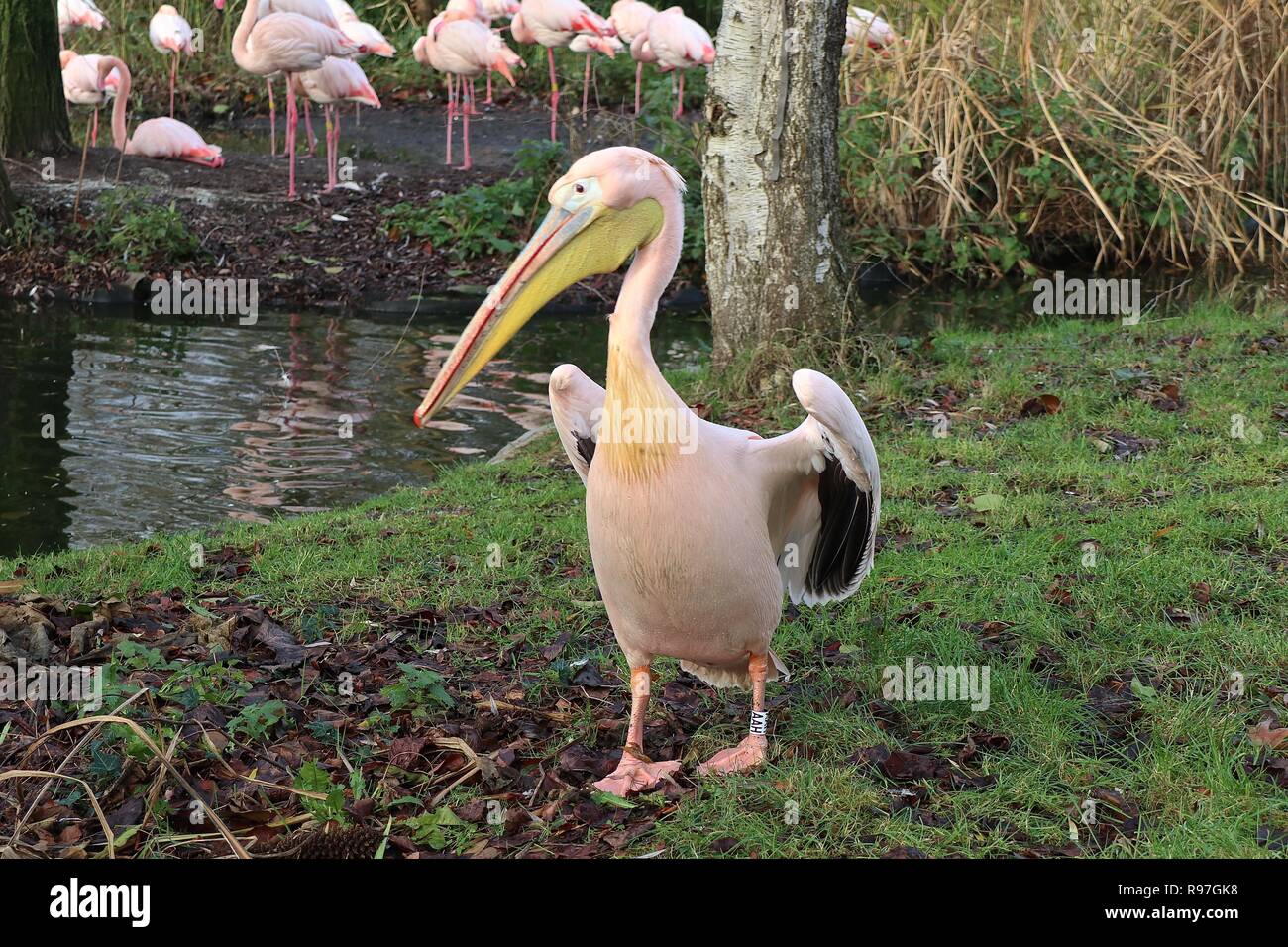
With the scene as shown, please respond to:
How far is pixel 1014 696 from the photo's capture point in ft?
12.8

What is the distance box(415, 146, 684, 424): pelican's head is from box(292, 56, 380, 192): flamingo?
1049cm

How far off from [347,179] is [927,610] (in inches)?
414

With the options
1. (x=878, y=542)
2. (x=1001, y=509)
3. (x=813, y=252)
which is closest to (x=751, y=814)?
(x=878, y=542)

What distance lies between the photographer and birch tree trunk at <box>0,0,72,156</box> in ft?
40.4

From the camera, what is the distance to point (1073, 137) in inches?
458

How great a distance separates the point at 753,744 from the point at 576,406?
1.06 meters

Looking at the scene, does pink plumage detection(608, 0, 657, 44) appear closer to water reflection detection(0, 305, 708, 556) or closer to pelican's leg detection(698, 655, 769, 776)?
water reflection detection(0, 305, 708, 556)

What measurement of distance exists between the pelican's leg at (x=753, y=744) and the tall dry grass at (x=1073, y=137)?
8058 millimetres

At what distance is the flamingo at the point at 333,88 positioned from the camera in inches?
531

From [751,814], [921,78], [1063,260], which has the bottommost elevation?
[751,814]

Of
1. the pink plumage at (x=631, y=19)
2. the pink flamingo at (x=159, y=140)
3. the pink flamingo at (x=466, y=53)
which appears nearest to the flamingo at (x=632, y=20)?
the pink plumage at (x=631, y=19)

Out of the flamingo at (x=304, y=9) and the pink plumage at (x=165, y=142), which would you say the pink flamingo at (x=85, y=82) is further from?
the flamingo at (x=304, y=9)

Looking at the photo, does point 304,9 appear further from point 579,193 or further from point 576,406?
point 579,193
